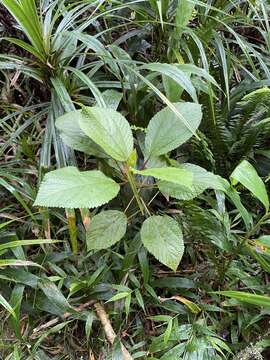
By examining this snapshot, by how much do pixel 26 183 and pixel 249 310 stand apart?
2.15 ft

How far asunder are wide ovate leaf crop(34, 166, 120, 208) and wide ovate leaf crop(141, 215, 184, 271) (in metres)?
0.13

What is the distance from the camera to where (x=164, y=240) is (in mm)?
958

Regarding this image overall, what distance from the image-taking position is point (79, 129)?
41.0 inches

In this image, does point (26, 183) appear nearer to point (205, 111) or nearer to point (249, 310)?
point (205, 111)

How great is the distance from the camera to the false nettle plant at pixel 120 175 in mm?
882

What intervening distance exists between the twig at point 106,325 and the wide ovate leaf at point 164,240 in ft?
0.77

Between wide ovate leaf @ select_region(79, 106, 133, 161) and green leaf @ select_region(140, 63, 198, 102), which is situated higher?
green leaf @ select_region(140, 63, 198, 102)

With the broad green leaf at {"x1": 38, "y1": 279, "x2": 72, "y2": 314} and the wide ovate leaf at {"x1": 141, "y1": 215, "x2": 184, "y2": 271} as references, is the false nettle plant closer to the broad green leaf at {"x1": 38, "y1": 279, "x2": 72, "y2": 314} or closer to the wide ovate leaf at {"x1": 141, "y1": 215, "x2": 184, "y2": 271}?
the wide ovate leaf at {"x1": 141, "y1": 215, "x2": 184, "y2": 271}

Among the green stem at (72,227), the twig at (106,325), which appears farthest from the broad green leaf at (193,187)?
the twig at (106,325)

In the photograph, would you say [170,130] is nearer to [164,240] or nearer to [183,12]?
[164,240]

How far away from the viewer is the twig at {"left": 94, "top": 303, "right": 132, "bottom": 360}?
3.29ft

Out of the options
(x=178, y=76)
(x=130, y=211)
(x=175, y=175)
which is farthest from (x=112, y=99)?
(x=175, y=175)

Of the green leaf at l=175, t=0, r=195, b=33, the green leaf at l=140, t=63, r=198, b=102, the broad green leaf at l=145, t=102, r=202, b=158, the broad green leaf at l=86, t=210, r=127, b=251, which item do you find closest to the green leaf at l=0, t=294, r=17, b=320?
the broad green leaf at l=86, t=210, r=127, b=251

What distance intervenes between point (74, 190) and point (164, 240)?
22cm
